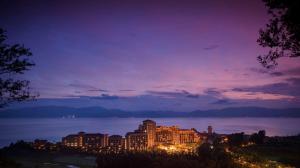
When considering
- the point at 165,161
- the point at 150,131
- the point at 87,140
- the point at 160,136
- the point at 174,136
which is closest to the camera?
A: the point at 165,161

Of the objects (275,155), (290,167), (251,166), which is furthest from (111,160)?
(275,155)

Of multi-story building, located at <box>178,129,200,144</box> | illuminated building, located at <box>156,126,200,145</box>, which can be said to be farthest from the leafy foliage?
multi-story building, located at <box>178,129,200,144</box>

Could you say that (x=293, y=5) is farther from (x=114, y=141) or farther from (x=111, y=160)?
(x=114, y=141)

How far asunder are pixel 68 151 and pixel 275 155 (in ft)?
110

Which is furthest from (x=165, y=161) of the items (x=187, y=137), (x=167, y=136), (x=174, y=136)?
(x=167, y=136)

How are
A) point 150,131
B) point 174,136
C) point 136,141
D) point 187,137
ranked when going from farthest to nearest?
1. point 174,136
2. point 187,137
3. point 150,131
4. point 136,141

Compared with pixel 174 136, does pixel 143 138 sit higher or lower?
lower

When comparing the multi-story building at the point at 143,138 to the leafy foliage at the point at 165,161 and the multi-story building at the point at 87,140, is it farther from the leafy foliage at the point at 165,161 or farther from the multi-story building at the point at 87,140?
the leafy foliage at the point at 165,161

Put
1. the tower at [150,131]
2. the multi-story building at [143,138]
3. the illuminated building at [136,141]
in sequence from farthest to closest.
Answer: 1. the tower at [150,131]
2. the multi-story building at [143,138]
3. the illuminated building at [136,141]

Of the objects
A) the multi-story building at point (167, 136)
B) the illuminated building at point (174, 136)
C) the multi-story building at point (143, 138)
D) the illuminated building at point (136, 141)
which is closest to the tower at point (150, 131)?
the multi-story building at point (143, 138)

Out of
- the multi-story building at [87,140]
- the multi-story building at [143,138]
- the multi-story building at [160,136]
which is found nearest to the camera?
the multi-story building at [87,140]

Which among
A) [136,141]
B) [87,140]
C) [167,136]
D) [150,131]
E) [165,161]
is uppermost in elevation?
[150,131]

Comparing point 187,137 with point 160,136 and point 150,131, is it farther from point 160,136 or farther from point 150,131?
point 150,131

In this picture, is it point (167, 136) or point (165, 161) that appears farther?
point (167, 136)
